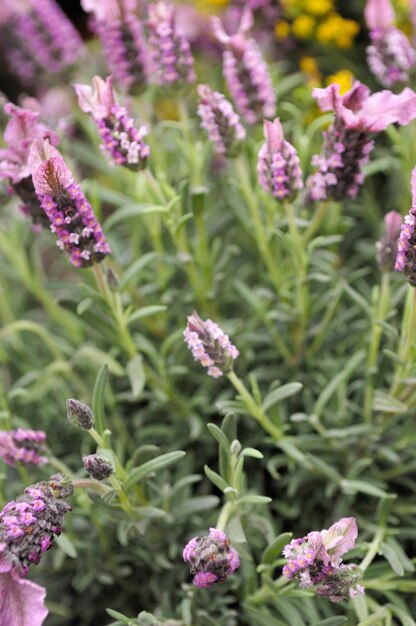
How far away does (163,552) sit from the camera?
4.41ft

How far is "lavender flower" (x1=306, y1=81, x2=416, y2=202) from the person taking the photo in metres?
1.03

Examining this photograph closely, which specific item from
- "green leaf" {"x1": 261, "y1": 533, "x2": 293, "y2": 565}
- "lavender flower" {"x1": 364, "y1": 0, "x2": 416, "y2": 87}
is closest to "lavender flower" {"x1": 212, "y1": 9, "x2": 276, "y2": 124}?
"lavender flower" {"x1": 364, "y1": 0, "x2": 416, "y2": 87}

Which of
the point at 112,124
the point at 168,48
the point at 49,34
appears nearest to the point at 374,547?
the point at 112,124

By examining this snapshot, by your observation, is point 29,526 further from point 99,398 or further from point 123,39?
point 123,39

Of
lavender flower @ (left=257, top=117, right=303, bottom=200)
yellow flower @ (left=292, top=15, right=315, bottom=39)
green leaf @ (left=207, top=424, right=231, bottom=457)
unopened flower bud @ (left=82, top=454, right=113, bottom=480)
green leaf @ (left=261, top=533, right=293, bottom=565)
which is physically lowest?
green leaf @ (left=261, top=533, right=293, bottom=565)

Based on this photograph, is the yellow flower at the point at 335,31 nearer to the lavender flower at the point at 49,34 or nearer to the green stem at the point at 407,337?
the lavender flower at the point at 49,34

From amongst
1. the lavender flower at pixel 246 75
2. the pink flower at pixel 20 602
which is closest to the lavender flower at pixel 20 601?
the pink flower at pixel 20 602

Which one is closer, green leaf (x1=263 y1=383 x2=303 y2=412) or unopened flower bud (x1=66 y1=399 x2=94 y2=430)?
unopened flower bud (x1=66 y1=399 x2=94 y2=430)

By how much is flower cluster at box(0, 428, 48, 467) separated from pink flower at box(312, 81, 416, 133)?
693 mm

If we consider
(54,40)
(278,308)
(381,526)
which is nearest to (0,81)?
(54,40)

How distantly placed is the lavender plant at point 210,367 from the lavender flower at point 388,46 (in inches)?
0.6

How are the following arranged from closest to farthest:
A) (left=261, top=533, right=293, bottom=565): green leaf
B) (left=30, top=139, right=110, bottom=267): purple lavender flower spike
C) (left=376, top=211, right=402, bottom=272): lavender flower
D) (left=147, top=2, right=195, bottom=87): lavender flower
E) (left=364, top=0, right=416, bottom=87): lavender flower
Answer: (left=30, top=139, right=110, bottom=267): purple lavender flower spike, (left=261, top=533, right=293, bottom=565): green leaf, (left=376, top=211, right=402, bottom=272): lavender flower, (left=147, top=2, right=195, bottom=87): lavender flower, (left=364, top=0, right=416, bottom=87): lavender flower

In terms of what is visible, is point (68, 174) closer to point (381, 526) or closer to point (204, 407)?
point (204, 407)

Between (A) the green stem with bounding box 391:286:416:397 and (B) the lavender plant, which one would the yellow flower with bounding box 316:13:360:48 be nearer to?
(B) the lavender plant
